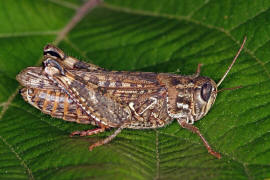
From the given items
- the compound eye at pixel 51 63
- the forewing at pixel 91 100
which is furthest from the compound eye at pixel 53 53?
the forewing at pixel 91 100

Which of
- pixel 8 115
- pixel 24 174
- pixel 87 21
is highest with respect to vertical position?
pixel 87 21

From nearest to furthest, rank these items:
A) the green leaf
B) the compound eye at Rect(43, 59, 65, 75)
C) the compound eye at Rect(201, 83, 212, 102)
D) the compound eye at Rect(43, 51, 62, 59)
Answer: the green leaf
the compound eye at Rect(201, 83, 212, 102)
the compound eye at Rect(43, 59, 65, 75)
the compound eye at Rect(43, 51, 62, 59)

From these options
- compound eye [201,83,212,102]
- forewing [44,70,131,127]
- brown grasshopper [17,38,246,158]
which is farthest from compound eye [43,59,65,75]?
compound eye [201,83,212,102]

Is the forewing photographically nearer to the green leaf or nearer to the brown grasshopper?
the brown grasshopper

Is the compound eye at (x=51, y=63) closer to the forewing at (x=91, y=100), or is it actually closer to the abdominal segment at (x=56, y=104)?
the forewing at (x=91, y=100)

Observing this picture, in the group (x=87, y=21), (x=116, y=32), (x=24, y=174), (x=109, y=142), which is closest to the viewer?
(x=24, y=174)

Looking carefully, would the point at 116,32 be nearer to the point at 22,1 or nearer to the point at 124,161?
the point at 22,1

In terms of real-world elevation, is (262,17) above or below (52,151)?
above

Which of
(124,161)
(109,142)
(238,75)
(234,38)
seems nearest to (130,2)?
(234,38)
